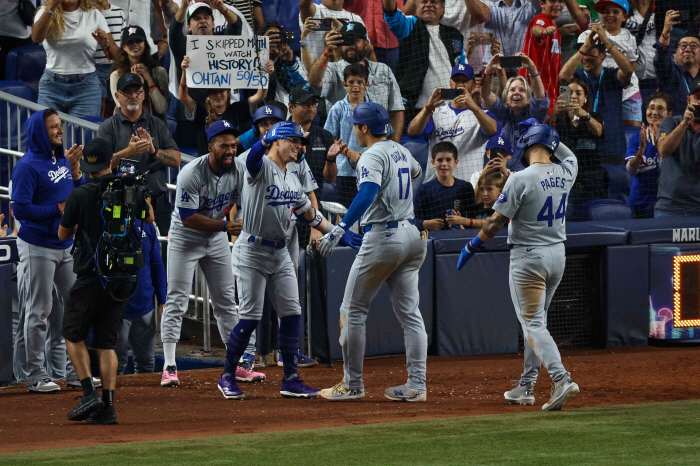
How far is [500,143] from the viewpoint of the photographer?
9266 millimetres

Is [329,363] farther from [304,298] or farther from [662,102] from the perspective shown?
[662,102]

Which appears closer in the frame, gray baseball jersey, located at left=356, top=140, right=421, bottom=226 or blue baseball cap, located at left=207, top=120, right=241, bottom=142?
gray baseball jersey, located at left=356, top=140, right=421, bottom=226

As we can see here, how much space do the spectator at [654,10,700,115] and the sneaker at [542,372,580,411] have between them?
6.34m

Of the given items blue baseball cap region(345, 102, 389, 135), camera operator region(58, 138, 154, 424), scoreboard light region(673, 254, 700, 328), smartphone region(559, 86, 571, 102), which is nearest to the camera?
camera operator region(58, 138, 154, 424)

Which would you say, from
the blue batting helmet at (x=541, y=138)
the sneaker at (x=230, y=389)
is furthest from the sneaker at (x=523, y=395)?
the sneaker at (x=230, y=389)

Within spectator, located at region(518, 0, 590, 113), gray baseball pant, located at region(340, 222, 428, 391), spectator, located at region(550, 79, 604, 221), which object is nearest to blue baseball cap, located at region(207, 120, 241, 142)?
gray baseball pant, located at region(340, 222, 428, 391)

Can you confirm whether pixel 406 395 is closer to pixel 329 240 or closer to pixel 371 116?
pixel 329 240

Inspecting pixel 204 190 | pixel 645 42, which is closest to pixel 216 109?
pixel 204 190

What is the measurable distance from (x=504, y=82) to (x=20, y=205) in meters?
5.95

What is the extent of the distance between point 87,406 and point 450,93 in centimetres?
559

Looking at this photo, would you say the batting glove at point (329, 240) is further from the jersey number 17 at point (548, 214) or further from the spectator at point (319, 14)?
the spectator at point (319, 14)

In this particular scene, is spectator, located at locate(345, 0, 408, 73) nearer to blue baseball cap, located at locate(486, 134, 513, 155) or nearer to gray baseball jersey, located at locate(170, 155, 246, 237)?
blue baseball cap, located at locate(486, 134, 513, 155)

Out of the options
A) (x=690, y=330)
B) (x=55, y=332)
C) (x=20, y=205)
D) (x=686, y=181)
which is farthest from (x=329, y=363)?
(x=686, y=181)

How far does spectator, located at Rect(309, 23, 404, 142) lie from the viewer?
10.2 metres
